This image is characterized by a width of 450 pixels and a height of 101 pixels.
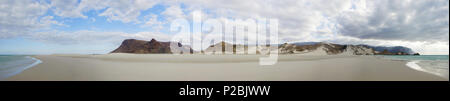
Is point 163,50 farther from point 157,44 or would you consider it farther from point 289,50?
point 289,50

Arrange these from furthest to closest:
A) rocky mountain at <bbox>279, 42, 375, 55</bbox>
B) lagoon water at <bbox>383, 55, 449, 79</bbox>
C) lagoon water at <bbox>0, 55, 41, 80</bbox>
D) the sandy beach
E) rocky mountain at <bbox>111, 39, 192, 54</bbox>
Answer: rocky mountain at <bbox>279, 42, 375, 55</bbox>, rocky mountain at <bbox>111, 39, 192, 54</bbox>, lagoon water at <bbox>383, 55, 449, 79</bbox>, lagoon water at <bbox>0, 55, 41, 80</bbox>, the sandy beach

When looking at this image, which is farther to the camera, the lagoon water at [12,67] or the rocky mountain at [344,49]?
the rocky mountain at [344,49]

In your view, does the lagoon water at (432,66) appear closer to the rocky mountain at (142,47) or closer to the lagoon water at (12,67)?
the lagoon water at (12,67)

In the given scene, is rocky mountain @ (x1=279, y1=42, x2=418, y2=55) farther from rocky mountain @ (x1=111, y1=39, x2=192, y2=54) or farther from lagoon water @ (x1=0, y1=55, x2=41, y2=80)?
lagoon water @ (x1=0, y1=55, x2=41, y2=80)

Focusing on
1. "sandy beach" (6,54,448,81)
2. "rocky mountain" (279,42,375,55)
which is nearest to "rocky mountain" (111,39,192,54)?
"sandy beach" (6,54,448,81)

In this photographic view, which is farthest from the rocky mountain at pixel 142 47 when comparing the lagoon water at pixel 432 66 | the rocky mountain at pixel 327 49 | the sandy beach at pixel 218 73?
the rocky mountain at pixel 327 49

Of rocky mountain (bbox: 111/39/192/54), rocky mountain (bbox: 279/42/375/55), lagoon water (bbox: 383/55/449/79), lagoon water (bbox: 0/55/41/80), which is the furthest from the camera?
rocky mountain (bbox: 279/42/375/55)

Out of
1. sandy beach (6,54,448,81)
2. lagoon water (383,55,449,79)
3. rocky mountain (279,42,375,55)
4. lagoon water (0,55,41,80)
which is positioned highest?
rocky mountain (279,42,375,55)

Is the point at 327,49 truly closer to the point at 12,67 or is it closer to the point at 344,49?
the point at 344,49

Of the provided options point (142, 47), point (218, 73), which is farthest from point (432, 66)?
point (142, 47)
